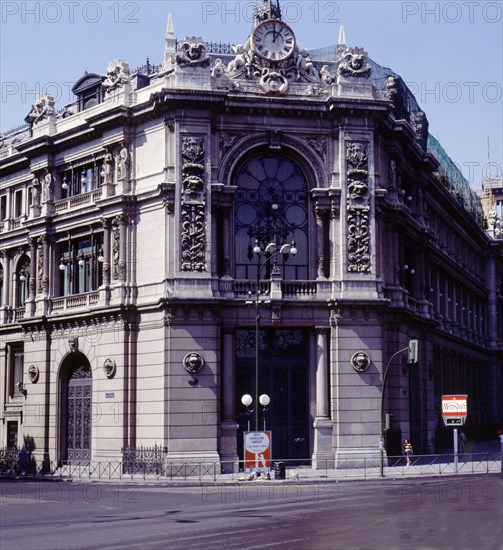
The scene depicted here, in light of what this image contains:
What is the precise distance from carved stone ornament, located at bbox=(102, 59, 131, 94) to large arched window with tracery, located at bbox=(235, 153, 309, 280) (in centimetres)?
919

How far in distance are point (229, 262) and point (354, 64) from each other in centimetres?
1317

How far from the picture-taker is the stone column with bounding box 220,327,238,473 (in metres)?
53.4

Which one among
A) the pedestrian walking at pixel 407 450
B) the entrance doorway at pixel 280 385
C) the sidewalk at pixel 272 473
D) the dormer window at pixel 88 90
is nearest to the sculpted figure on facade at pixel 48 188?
the dormer window at pixel 88 90

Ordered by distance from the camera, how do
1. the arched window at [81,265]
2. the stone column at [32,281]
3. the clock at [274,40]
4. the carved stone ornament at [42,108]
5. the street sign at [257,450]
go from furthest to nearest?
the carved stone ornament at [42,108]
the stone column at [32,281]
the arched window at [81,265]
the clock at [274,40]
the street sign at [257,450]

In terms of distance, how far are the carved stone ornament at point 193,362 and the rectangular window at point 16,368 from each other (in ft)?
62.2

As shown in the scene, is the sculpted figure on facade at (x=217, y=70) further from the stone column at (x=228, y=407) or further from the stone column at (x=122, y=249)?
the stone column at (x=228, y=407)

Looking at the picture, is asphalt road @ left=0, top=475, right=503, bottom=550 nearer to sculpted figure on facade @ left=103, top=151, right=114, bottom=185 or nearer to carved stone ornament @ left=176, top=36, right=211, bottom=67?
sculpted figure on facade @ left=103, top=151, right=114, bottom=185

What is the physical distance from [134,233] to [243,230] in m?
6.27

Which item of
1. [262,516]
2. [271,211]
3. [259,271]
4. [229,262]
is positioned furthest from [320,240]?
[262,516]

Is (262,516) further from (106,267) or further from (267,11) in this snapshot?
(267,11)

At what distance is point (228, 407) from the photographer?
54031 mm

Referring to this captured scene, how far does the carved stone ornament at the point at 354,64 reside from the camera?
5722 centimetres

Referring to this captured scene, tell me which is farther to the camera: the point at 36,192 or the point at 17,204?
the point at 17,204

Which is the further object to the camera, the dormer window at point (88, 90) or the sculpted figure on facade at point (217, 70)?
the dormer window at point (88, 90)
